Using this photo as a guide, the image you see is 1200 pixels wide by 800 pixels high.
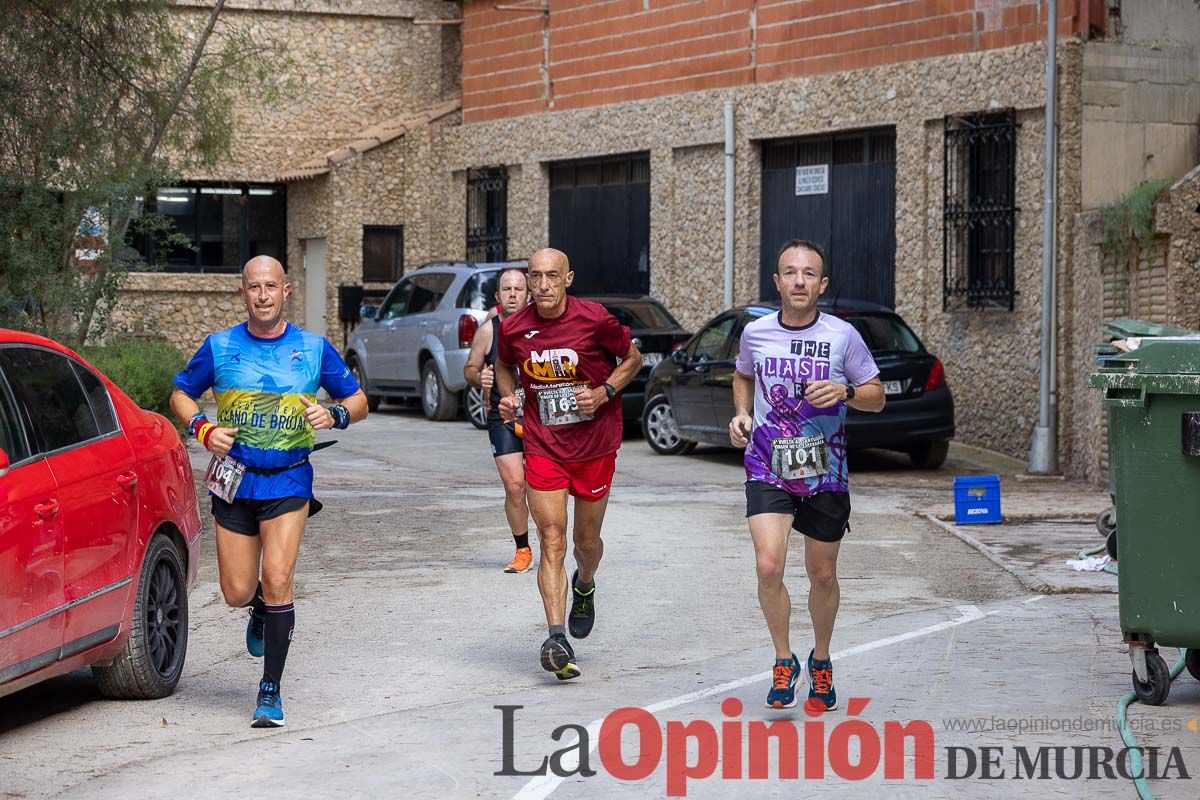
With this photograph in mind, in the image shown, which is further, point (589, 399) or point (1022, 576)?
point (1022, 576)

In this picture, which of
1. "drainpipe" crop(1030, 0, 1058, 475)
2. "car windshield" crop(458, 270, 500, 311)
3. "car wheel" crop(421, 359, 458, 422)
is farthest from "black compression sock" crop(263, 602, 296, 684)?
"car wheel" crop(421, 359, 458, 422)

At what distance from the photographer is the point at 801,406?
23.7ft

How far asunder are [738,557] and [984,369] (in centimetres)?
862

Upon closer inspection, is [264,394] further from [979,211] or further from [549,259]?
[979,211]

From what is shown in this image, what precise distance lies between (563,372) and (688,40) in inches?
675

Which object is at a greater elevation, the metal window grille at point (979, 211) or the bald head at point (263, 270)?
the metal window grille at point (979, 211)

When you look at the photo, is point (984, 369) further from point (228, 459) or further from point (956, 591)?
point (228, 459)

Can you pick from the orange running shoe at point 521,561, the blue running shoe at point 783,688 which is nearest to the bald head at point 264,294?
the blue running shoe at point 783,688

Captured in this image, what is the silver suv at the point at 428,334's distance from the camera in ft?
72.6

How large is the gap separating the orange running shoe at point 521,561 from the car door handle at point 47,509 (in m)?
4.97

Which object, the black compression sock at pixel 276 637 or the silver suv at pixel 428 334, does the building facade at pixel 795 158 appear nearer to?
the silver suv at pixel 428 334

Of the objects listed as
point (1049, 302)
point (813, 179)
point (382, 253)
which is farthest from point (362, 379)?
point (1049, 302)

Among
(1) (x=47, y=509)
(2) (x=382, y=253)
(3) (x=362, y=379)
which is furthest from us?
(2) (x=382, y=253)

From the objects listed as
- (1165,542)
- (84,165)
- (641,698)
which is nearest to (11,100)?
(84,165)
